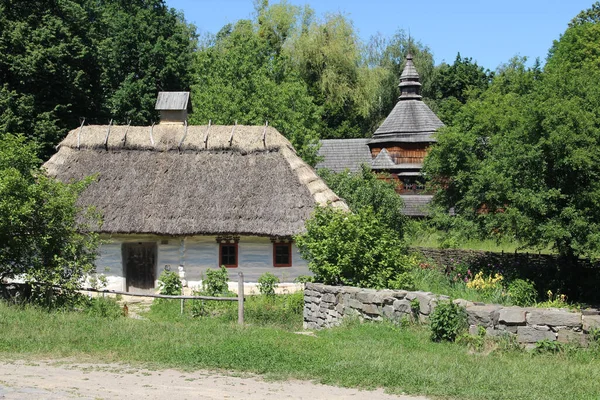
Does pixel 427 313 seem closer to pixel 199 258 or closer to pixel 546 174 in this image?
pixel 546 174

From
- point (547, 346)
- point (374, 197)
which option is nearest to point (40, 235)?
point (547, 346)

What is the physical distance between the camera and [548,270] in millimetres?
23297

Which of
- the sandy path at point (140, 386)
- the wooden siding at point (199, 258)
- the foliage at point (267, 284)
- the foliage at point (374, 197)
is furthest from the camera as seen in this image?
the foliage at point (374, 197)

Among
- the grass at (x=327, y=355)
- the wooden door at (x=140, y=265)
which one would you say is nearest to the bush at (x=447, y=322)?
the grass at (x=327, y=355)

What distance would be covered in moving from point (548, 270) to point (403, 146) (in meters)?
21.8

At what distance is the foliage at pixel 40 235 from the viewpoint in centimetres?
1584

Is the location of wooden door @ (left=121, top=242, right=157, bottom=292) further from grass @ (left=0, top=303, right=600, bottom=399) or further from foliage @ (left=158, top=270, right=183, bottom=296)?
grass @ (left=0, top=303, right=600, bottom=399)

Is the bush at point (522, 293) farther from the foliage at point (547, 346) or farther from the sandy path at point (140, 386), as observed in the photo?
the sandy path at point (140, 386)

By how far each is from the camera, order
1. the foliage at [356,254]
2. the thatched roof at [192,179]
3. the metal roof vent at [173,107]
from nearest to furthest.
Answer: the foliage at [356,254]
the thatched roof at [192,179]
the metal roof vent at [173,107]

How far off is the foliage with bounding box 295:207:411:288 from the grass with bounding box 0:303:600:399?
2486 millimetres

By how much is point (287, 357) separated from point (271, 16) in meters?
39.6

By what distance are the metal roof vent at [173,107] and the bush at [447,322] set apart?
17840 mm

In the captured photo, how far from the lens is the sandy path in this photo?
9.48 meters

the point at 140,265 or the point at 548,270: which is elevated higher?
the point at 140,265
